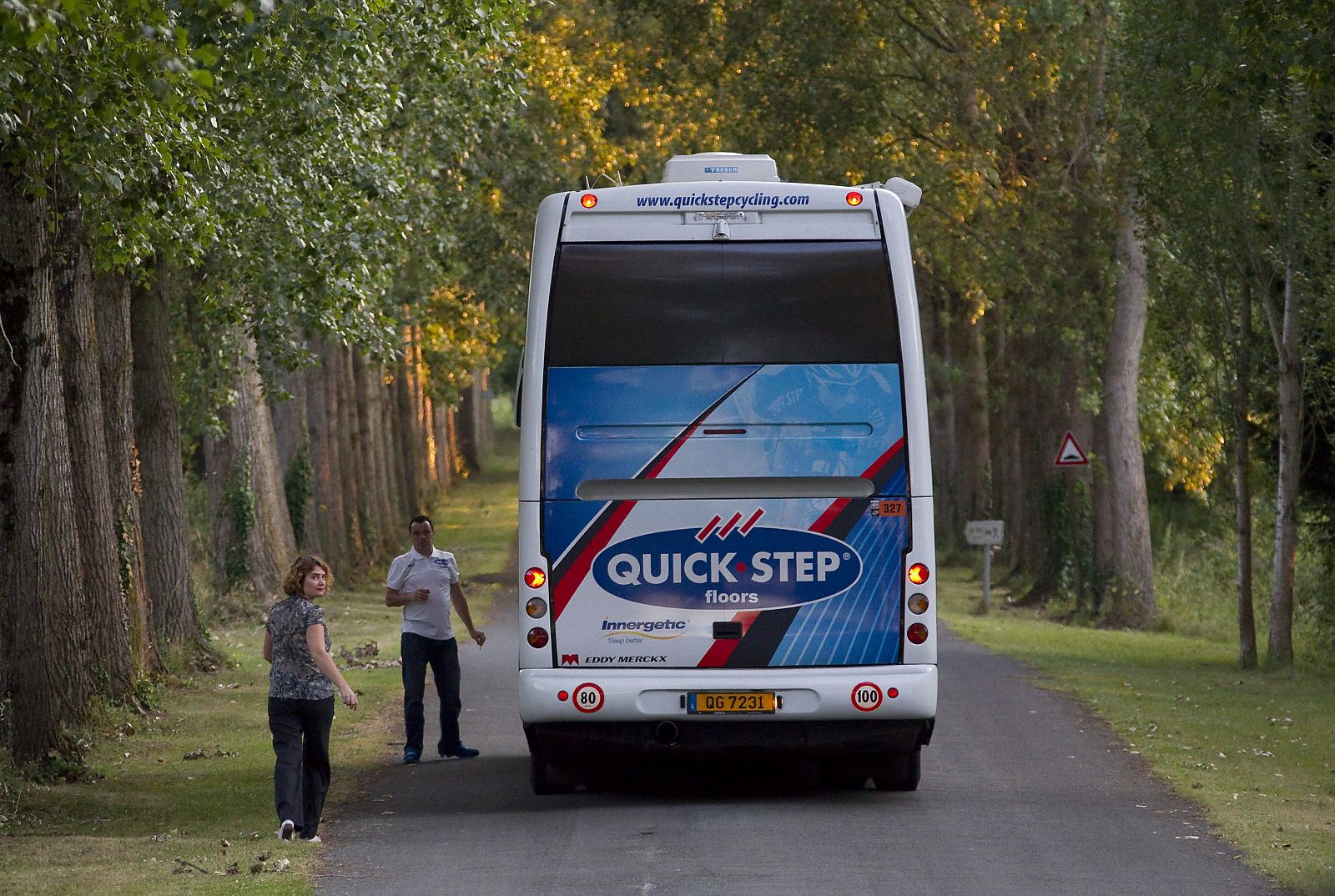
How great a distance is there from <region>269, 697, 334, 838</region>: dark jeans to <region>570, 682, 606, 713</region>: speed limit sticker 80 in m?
1.42

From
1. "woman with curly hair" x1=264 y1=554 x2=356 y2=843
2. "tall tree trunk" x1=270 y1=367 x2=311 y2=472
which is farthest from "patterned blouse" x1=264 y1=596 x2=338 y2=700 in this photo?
"tall tree trunk" x1=270 y1=367 x2=311 y2=472

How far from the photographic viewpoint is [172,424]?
68.4 ft

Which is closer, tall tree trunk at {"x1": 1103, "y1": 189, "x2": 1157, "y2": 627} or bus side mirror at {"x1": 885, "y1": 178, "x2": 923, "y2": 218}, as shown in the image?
bus side mirror at {"x1": 885, "y1": 178, "x2": 923, "y2": 218}

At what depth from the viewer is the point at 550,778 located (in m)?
12.4

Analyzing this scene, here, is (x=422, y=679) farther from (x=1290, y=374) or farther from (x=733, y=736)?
(x=1290, y=374)

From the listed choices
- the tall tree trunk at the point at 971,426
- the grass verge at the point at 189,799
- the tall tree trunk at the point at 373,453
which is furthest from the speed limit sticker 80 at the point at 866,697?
the tall tree trunk at the point at 971,426

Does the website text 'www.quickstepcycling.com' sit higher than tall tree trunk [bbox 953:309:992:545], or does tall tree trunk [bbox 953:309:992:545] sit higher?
the website text 'www.quickstepcycling.com'

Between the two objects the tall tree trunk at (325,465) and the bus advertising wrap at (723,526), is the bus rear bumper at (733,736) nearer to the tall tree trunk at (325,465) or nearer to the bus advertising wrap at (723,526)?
the bus advertising wrap at (723,526)

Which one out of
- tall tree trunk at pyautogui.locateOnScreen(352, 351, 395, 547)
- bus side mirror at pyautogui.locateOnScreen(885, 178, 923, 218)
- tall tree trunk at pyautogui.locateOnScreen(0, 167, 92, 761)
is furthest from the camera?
tall tree trunk at pyautogui.locateOnScreen(352, 351, 395, 547)

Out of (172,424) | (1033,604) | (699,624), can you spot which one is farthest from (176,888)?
(1033,604)

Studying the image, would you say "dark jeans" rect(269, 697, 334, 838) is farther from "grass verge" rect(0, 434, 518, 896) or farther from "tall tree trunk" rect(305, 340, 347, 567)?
"tall tree trunk" rect(305, 340, 347, 567)

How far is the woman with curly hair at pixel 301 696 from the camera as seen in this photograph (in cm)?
1067

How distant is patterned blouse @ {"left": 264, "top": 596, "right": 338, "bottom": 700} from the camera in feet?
35.1

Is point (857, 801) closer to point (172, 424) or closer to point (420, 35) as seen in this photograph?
point (420, 35)
